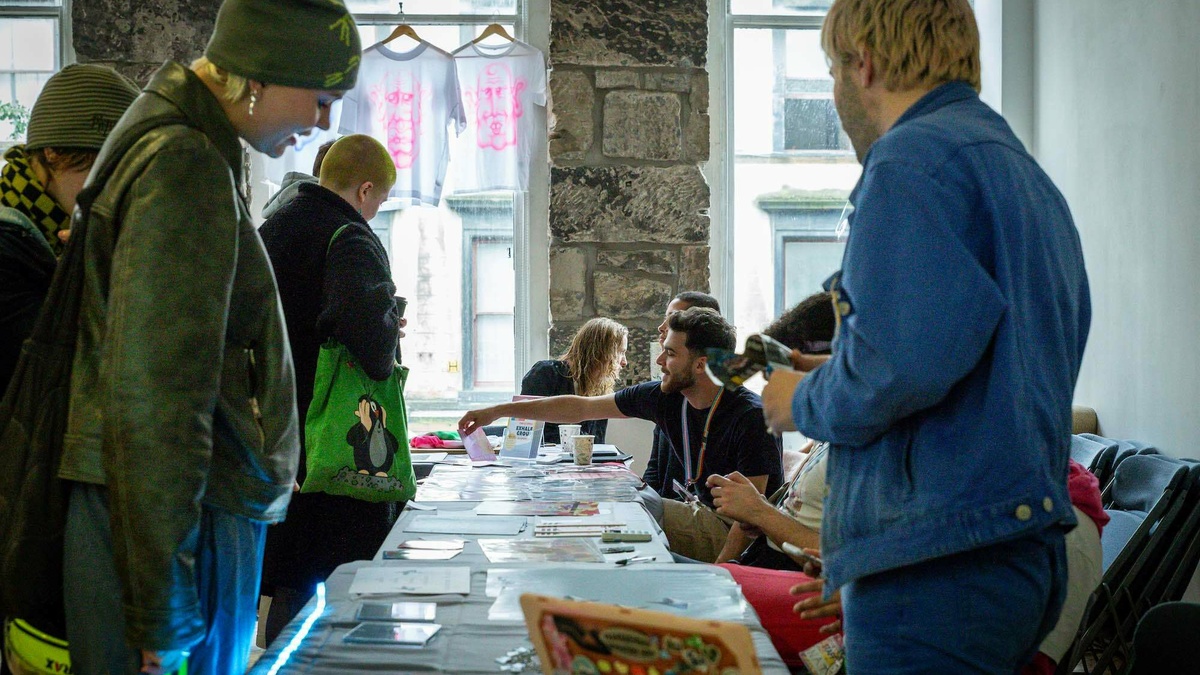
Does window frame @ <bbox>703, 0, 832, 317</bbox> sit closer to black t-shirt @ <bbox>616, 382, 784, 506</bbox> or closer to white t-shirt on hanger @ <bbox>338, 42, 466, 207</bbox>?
white t-shirt on hanger @ <bbox>338, 42, 466, 207</bbox>

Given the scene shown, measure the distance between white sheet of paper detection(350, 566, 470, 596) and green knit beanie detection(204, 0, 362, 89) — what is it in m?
0.74

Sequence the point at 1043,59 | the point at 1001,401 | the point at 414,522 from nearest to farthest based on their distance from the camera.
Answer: the point at 1001,401
the point at 414,522
the point at 1043,59

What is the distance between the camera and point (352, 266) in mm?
2301

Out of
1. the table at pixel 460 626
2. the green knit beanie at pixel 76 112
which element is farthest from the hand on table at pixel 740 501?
the green knit beanie at pixel 76 112

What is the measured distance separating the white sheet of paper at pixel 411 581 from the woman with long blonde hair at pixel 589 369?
2618mm

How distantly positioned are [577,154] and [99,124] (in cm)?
340

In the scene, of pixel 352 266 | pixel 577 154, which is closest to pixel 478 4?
pixel 577 154

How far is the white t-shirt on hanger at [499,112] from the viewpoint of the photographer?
4.98 m

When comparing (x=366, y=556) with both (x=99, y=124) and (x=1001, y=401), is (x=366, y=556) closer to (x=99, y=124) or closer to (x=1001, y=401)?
(x=99, y=124)

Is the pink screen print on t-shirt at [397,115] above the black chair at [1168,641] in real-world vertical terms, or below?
above

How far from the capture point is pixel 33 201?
5.05ft

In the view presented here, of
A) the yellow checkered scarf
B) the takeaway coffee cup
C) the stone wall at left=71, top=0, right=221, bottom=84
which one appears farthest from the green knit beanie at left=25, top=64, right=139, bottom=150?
the stone wall at left=71, top=0, right=221, bottom=84

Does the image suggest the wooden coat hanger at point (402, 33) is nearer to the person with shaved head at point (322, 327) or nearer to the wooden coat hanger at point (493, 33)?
the wooden coat hanger at point (493, 33)

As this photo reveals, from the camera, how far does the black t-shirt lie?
2988 millimetres
